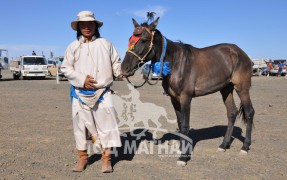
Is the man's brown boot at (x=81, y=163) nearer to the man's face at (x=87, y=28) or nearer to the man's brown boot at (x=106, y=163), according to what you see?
the man's brown boot at (x=106, y=163)

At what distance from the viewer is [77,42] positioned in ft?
14.9

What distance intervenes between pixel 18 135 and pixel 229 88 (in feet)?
14.4

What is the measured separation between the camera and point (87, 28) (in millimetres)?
4512

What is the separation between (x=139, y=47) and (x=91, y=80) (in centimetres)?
91

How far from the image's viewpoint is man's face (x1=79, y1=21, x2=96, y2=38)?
4.51 m

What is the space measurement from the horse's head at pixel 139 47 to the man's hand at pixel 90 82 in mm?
500

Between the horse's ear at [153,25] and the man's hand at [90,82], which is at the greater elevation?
the horse's ear at [153,25]

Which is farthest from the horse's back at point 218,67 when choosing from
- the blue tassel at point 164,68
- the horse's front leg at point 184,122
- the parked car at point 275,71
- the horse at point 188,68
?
the parked car at point 275,71

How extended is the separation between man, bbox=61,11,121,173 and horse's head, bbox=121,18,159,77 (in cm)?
17

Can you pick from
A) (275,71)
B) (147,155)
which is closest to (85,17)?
(147,155)

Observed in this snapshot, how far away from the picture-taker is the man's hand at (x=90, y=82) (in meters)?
4.40

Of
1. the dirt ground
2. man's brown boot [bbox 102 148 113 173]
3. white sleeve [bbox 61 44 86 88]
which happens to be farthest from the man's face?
the dirt ground

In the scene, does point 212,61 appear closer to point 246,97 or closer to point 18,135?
point 246,97

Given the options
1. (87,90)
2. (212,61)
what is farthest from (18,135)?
(212,61)
